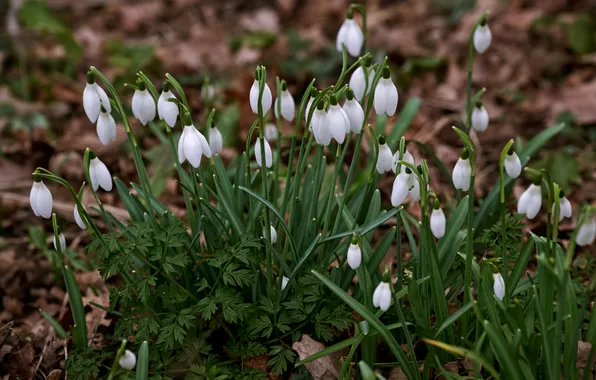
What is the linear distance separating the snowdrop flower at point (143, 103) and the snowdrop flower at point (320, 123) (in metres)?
0.60

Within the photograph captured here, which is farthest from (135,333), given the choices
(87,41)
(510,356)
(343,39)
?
(87,41)

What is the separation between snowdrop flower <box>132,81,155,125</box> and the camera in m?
2.36

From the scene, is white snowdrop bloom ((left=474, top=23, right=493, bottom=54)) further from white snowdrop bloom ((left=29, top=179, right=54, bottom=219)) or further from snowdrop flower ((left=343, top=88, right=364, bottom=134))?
white snowdrop bloom ((left=29, top=179, right=54, bottom=219))

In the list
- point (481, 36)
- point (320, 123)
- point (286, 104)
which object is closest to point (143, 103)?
point (286, 104)

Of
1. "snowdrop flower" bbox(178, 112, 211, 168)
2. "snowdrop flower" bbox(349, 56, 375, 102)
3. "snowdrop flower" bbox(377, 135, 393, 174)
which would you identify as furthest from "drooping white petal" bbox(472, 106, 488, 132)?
"snowdrop flower" bbox(178, 112, 211, 168)

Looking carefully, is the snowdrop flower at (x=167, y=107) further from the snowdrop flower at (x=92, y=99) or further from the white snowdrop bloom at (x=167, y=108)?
the snowdrop flower at (x=92, y=99)

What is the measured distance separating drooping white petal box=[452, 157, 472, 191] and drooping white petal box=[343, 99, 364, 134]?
348mm

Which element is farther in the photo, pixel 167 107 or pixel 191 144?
pixel 167 107

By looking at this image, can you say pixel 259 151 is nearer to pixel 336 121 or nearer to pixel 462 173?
pixel 336 121

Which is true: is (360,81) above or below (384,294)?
above

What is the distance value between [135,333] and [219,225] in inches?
20.2

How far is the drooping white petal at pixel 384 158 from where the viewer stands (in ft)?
7.54

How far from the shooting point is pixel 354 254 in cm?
210

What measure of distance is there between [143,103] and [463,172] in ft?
3.59
